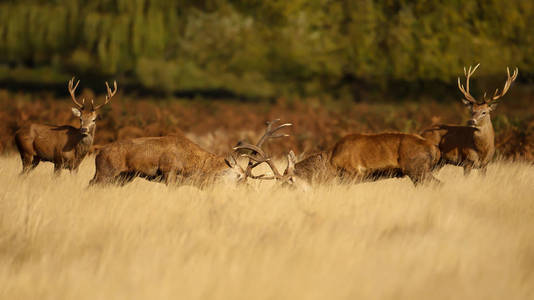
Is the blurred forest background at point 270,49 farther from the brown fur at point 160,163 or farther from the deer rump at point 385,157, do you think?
the deer rump at point 385,157

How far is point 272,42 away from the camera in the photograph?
24.4m

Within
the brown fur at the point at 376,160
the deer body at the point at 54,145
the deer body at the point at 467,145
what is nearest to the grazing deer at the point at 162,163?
the brown fur at the point at 376,160

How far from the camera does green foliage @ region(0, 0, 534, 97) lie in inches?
870

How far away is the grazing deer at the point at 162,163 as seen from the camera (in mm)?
8453

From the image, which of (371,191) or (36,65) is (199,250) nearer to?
(371,191)

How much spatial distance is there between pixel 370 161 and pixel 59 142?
15.5ft

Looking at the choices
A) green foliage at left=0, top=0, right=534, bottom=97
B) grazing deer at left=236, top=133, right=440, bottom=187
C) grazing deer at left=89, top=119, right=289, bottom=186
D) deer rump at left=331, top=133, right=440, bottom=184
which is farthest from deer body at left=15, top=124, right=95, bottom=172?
green foliage at left=0, top=0, right=534, bottom=97

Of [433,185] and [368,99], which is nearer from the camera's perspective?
[433,185]

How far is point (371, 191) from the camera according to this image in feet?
27.5

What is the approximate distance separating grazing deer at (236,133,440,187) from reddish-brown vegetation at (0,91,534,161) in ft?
12.0

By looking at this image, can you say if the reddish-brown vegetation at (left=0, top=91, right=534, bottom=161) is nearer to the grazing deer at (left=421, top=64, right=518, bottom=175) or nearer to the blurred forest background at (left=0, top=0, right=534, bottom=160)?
the grazing deer at (left=421, top=64, right=518, bottom=175)

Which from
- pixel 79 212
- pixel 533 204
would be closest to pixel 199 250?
pixel 79 212

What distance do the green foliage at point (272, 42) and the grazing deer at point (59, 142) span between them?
1177 centimetres

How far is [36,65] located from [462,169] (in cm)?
1678
